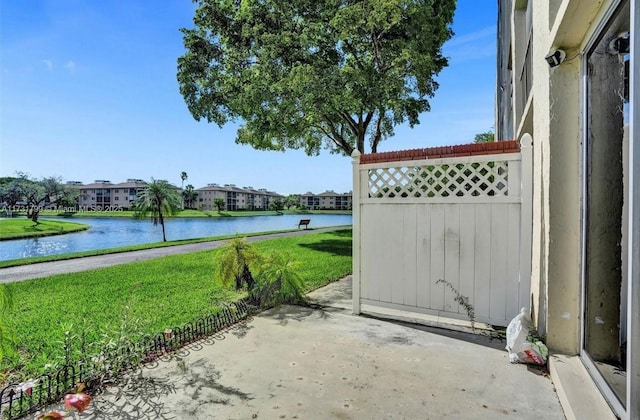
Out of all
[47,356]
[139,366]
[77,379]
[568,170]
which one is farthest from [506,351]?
[47,356]

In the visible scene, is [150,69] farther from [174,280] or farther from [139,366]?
[139,366]

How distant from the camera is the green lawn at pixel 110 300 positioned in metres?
3.62

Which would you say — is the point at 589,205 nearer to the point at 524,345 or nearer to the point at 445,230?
the point at 524,345

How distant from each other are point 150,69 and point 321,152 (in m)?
10.1

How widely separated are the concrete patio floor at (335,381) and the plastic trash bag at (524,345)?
3.5 inches

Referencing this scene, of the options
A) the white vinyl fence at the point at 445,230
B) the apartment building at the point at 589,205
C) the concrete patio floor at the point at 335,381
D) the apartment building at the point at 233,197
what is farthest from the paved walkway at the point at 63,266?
the apartment building at the point at 233,197

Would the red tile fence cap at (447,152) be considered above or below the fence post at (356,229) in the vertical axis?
above

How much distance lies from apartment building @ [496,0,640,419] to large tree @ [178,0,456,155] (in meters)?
9.14

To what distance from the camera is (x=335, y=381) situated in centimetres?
264

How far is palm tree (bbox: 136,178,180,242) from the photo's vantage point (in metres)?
20.8

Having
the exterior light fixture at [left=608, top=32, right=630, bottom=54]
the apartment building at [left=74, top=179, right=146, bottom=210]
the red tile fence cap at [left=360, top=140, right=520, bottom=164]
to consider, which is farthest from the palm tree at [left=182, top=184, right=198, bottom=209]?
the exterior light fixture at [left=608, top=32, right=630, bottom=54]

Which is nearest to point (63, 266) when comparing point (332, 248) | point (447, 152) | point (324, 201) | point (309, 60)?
point (332, 248)

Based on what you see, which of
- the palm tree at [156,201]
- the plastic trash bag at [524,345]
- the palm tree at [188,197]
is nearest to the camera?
the plastic trash bag at [524,345]

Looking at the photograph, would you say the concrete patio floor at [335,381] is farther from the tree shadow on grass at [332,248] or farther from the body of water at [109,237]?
the tree shadow on grass at [332,248]
